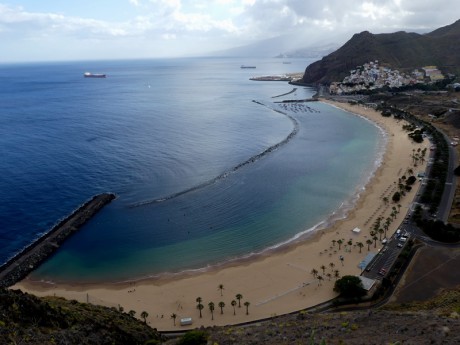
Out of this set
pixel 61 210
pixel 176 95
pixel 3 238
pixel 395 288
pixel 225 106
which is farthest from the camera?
pixel 176 95

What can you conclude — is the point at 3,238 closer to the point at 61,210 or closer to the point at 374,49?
the point at 61,210

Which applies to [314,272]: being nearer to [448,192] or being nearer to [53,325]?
[53,325]

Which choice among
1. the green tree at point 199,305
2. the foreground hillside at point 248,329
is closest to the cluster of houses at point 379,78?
the green tree at point 199,305

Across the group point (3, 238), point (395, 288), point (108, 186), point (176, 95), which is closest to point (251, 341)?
point (395, 288)

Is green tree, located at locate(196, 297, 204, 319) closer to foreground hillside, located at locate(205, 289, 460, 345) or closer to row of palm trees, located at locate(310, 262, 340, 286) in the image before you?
foreground hillside, located at locate(205, 289, 460, 345)

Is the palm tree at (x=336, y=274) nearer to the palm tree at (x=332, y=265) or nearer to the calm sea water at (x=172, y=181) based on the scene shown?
the palm tree at (x=332, y=265)

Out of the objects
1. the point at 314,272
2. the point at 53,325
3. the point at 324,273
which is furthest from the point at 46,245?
the point at 324,273

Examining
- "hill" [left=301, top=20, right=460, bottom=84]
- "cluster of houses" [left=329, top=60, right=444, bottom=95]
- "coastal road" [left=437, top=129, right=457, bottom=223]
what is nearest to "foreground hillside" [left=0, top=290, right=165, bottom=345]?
"coastal road" [left=437, top=129, right=457, bottom=223]
